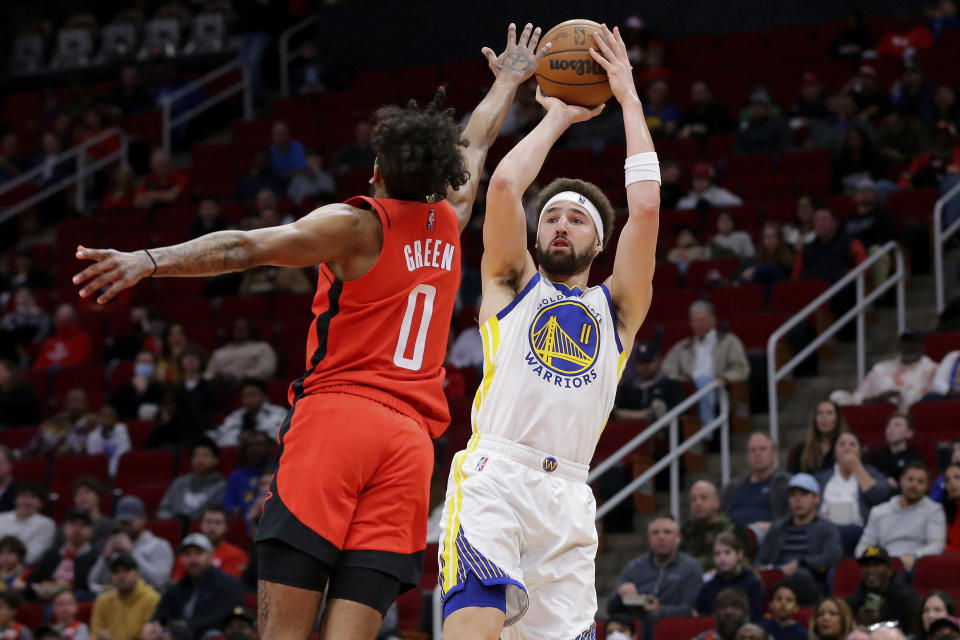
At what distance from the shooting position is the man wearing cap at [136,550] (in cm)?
1144

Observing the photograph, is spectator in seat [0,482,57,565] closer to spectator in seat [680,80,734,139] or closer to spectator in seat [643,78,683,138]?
spectator in seat [643,78,683,138]

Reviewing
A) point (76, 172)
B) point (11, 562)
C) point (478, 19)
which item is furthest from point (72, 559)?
point (478, 19)

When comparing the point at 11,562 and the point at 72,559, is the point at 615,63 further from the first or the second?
the point at 11,562

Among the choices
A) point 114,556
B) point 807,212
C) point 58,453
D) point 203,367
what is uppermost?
point 807,212

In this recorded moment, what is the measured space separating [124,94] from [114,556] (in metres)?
10.0

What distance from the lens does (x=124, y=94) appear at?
784 inches

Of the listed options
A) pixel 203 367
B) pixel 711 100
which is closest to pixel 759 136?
pixel 711 100

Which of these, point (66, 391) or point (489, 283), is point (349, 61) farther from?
point (489, 283)

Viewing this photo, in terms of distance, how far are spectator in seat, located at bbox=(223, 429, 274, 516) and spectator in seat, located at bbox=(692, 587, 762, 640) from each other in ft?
15.3

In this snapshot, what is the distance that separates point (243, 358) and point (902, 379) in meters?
6.33

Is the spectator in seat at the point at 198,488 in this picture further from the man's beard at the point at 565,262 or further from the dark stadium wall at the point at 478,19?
the dark stadium wall at the point at 478,19

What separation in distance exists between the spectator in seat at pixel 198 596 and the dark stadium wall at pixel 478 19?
1004 cm

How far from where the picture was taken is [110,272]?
3.94 m

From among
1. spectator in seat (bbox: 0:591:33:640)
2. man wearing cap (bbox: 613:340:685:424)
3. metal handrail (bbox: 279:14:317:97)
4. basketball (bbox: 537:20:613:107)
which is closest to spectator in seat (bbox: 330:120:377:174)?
metal handrail (bbox: 279:14:317:97)
